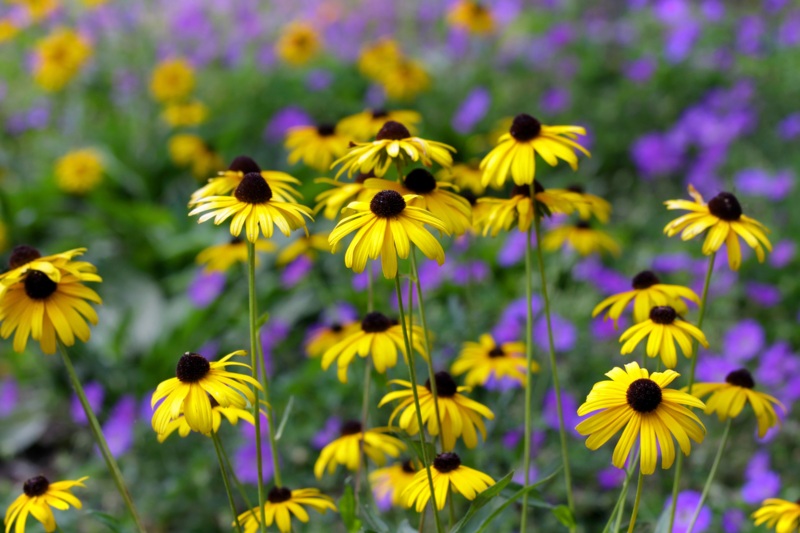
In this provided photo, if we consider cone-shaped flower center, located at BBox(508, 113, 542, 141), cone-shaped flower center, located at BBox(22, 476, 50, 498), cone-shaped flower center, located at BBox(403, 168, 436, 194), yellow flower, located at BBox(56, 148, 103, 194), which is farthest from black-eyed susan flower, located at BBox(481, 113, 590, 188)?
yellow flower, located at BBox(56, 148, 103, 194)

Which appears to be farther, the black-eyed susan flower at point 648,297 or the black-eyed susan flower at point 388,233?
the black-eyed susan flower at point 648,297

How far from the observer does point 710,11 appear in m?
6.01

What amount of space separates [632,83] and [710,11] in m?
1.11

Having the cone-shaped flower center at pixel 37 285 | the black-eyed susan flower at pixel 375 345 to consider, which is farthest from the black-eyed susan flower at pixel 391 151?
the cone-shaped flower center at pixel 37 285

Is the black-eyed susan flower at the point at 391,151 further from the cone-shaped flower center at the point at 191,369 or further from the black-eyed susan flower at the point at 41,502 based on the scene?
the black-eyed susan flower at the point at 41,502

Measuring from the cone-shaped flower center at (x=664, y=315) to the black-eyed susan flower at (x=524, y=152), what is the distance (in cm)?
30

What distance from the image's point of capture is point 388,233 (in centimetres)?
138

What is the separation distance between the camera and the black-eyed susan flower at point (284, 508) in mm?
1693

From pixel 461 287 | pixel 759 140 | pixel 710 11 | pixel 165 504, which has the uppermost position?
pixel 710 11

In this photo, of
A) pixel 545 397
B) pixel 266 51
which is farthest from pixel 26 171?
pixel 545 397

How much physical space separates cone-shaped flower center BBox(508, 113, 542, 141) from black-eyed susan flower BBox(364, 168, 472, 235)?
161mm

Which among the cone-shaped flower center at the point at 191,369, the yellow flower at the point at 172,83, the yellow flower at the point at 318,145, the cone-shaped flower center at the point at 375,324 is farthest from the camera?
the yellow flower at the point at 172,83

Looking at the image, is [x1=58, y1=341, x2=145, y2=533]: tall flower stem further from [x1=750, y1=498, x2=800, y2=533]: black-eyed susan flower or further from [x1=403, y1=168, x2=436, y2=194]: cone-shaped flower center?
[x1=750, y1=498, x2=800, y2=533]: black-eyed susan flower

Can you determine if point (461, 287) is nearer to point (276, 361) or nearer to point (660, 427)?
point (276, 361)
